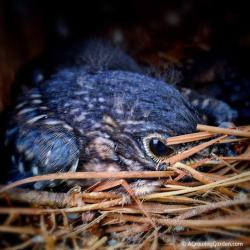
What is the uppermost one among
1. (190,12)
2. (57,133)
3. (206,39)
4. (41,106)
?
(190,12)

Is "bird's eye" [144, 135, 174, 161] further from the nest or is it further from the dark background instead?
the dark background

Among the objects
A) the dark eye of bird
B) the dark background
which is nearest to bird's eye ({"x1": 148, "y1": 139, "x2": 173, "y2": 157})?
the dark eye of bird

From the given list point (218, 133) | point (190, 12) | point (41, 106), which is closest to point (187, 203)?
point (218, 133)

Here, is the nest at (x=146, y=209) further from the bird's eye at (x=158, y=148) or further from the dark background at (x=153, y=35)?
the dark background at (x=153, y=35)

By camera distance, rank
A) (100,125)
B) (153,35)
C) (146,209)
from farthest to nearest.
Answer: (153,35) < (100,125) < (146,209)

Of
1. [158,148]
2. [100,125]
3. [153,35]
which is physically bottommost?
[158,148]

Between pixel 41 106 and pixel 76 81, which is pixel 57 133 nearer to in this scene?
pixel 41 106

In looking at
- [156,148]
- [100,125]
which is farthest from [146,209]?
[100,125]

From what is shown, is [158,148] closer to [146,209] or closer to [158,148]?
[158,148]
